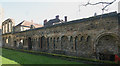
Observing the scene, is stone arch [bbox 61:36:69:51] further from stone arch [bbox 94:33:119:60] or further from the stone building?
stone arch [bbox 94:33:119:60]

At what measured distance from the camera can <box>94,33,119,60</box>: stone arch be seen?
9445 mm

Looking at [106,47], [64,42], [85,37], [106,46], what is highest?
[85,37]

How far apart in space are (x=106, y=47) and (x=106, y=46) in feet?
0.39

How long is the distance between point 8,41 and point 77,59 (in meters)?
28.7

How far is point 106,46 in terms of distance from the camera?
9922 millimetres

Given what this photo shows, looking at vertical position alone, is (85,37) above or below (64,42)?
above

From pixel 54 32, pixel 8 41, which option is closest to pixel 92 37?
pixel 54 32

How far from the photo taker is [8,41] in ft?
99.8

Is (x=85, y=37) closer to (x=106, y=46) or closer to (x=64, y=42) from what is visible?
(x=106, y=46)

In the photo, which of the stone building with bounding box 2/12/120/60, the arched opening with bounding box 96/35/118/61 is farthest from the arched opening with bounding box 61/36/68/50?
the arched opening with bounding box 96/35/118/61

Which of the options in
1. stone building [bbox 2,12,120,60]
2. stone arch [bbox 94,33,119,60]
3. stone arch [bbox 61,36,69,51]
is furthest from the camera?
stone arch [bbox 61,36,69,51]

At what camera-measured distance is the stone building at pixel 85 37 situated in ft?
31.5

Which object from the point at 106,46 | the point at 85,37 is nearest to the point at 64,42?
the point at 85,37

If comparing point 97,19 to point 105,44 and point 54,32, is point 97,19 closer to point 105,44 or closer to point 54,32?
point 105,44
